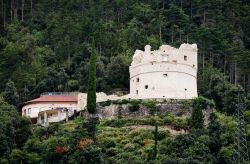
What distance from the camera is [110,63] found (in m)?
115

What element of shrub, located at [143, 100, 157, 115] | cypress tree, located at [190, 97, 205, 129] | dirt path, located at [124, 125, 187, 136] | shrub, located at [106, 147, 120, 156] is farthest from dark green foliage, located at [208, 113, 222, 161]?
shrub, located at [106, 147, 120, 156]

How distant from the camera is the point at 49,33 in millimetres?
128875

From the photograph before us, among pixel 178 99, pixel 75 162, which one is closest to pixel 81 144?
pixel 75 162

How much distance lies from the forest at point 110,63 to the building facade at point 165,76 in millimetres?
4030

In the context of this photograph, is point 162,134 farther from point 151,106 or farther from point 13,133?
point 13,133

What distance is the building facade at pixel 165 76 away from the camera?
102 meters

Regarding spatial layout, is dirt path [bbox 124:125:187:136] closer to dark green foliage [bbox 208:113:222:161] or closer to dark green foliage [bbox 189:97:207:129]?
dark green foliage [bbox 189:97:207:129]

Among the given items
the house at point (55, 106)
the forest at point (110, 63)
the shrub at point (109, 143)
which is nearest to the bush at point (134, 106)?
the forest at point (110, 63)

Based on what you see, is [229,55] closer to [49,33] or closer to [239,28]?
[239,28]

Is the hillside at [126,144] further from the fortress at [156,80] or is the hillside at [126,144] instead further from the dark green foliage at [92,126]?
the fortress at [156,80]

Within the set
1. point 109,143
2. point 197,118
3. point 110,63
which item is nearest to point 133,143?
point 109,143

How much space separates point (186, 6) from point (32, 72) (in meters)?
26.0

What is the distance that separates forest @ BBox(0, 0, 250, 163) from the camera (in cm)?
9181

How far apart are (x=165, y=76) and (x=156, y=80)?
905mm
